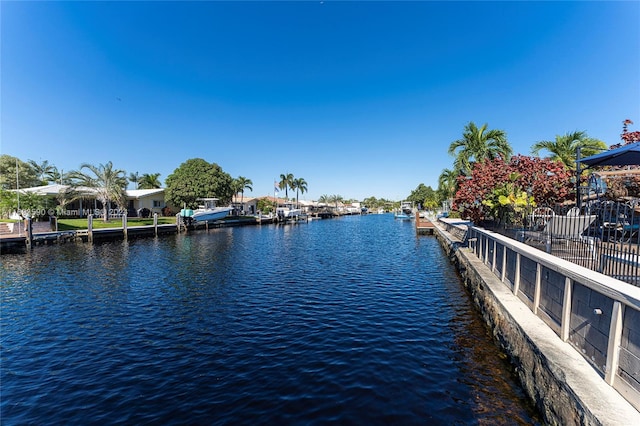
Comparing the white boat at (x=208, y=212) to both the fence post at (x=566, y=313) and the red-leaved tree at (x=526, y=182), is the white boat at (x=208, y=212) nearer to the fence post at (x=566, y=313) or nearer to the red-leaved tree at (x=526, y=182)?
the red-leaved tree at (x=526, y=182)

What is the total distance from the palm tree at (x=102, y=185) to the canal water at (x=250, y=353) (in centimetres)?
3130

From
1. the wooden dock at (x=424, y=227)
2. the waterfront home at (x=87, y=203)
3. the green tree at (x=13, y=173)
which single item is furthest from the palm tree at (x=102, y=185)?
the wooden dock at (x=424, y=227)

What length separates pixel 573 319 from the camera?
566 cm

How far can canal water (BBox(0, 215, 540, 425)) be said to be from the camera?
6039 millimetres

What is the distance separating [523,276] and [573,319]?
120 inches

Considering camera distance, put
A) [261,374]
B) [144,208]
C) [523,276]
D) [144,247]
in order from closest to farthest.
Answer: [261,374] → [523,276] → [144,247] → [144,208]

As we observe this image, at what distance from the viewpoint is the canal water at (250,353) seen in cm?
604

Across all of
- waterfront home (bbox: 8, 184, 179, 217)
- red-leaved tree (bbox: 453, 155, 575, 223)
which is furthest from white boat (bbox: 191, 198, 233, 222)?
red-leaved tree (bbox: 453, 155, 575, 223)

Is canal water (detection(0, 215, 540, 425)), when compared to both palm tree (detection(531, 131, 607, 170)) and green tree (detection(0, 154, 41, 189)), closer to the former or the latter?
palm tree (detection(531, 131, 607, 170))

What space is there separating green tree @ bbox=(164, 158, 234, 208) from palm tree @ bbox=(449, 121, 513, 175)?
1801 inches

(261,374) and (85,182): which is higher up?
(85,182)

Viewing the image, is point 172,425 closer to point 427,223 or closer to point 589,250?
point 589,250

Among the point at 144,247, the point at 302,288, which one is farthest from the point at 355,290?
the point at 144,247

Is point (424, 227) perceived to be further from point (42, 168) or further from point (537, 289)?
point (42, 168)
